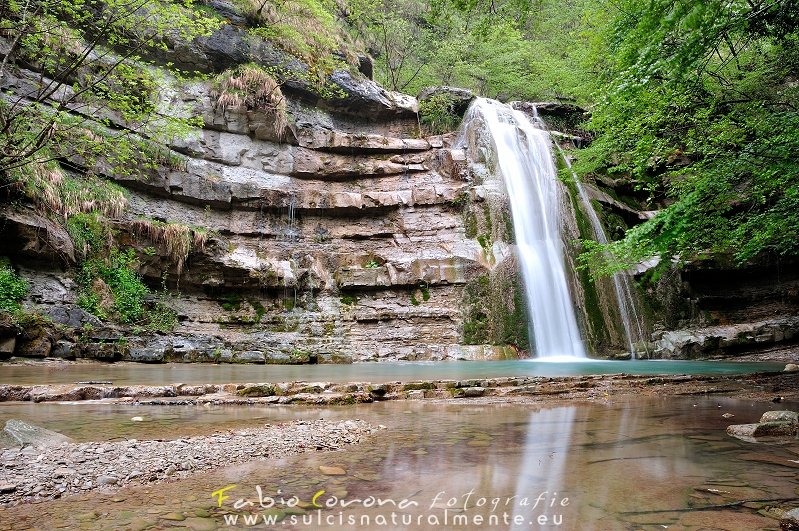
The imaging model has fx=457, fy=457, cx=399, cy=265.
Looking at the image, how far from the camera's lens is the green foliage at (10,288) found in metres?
10.6

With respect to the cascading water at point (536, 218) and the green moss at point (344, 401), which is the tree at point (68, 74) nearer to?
the green moss at point (344, 401)

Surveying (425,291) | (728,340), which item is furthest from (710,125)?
(728,340)

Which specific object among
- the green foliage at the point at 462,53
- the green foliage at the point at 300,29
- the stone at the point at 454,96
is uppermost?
the green foliage at the point at 462,53

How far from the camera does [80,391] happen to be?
5488mm

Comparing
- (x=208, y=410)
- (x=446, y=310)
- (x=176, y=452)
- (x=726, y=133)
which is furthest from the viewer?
(x=446, y=310)

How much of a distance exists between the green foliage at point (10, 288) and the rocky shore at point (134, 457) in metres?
10.0

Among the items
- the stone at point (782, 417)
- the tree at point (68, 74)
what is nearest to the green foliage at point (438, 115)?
the tree at point (68, 74)

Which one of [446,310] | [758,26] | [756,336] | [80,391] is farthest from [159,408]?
[756,336]

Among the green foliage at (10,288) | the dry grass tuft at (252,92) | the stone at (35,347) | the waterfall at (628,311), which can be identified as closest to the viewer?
the stone at (35,347)

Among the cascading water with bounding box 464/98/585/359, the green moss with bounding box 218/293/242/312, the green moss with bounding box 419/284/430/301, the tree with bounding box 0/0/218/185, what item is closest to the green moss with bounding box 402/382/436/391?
the tree with bounding box 0/0/218/185

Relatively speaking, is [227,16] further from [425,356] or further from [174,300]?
[425,356]

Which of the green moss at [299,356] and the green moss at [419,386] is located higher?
the green moss at [299,356]

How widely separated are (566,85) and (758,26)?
18.9m

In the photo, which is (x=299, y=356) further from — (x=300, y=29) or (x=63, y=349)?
(x=300, y=29)
